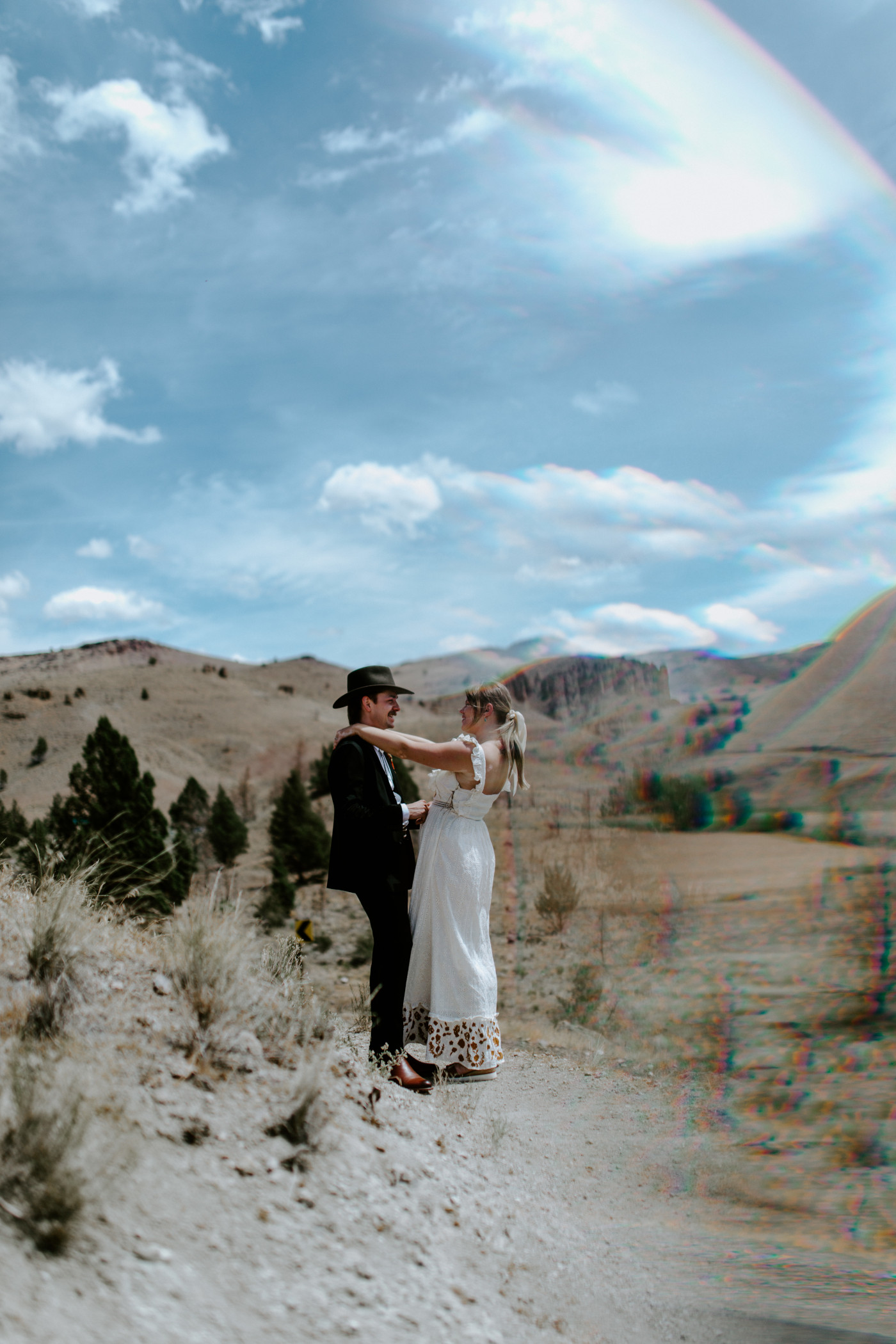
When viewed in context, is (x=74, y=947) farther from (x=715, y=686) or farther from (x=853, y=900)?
(x=715, y=686)

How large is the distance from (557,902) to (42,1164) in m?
12.2

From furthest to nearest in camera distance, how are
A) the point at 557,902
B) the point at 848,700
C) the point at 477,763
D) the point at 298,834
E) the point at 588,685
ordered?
the point at 588,685 → the point at 298,834 → the point at 848,700 → the point at 557,902 → the point at 477,763

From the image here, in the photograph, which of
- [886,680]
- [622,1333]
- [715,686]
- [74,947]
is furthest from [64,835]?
[622,1333]

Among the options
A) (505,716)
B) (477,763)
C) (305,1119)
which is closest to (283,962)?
Result: (305,1119)

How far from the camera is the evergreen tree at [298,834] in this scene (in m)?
29.2

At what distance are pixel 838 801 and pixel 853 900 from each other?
6.39m

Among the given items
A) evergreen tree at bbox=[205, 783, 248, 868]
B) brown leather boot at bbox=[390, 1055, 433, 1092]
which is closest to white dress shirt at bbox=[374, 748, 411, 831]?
brown leather boot at bbox=[390, 1055, 433, 1092]

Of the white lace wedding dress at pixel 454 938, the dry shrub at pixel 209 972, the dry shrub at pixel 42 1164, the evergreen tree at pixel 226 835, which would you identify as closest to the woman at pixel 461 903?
the white lace wedding dress at pixel 454 938

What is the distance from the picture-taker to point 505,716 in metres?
4.88

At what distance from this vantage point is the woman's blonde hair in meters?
4.83

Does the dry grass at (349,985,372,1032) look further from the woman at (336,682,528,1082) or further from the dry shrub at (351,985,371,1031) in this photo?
the woman at (336,682,528,1082)

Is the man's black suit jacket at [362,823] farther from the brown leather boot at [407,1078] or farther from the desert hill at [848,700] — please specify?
the desert hill at [848,700]

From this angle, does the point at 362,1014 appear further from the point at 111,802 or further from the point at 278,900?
the point at 111,802

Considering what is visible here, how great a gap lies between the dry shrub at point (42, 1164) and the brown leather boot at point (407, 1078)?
1921 millimetres
